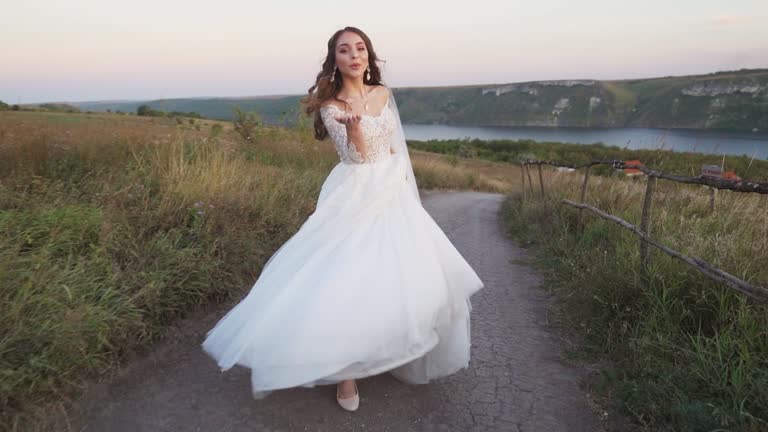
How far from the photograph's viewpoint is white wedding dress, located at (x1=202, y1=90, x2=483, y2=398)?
2.41 m

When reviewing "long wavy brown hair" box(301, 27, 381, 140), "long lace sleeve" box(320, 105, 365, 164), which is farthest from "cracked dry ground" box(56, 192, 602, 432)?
"long wavy brown hair" box(301, 27, 381, 140)

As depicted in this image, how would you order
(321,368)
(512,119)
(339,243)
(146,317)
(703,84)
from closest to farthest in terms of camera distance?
(321,368) → (339,243) → (146,317) → (703,84) → (512,119)

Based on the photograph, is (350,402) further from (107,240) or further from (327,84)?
(107,240)

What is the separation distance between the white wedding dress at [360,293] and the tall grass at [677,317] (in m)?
1.14

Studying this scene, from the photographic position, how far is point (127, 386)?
117 inches

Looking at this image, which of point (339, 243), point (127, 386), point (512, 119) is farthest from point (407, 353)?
point (512, 119)

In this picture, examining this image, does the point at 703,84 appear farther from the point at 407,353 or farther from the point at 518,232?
the point at 407,353

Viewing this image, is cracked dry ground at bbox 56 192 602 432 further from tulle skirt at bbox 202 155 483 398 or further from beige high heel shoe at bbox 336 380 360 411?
tulle skirt at bbox 202 155 483 398

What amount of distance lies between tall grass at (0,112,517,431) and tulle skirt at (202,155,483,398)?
83 cm

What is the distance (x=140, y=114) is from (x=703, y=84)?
320 ft

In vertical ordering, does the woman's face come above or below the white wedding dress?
above

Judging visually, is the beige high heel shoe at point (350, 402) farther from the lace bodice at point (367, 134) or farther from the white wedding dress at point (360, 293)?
the lace bodice at point (367, 134)

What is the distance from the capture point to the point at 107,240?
378 centimetres

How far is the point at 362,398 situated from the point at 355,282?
86cm
